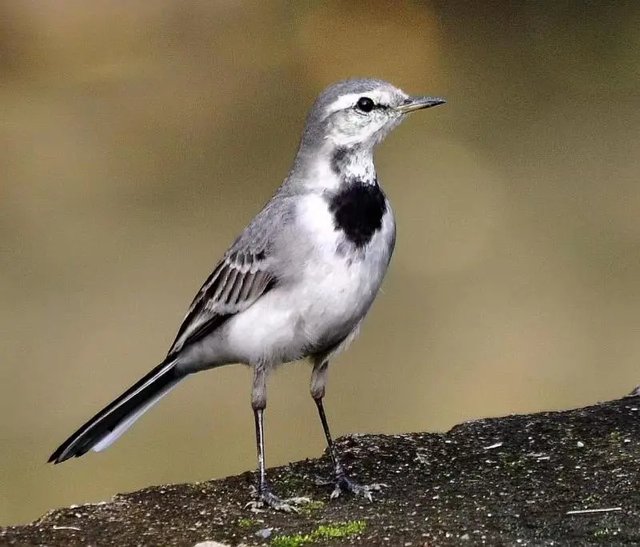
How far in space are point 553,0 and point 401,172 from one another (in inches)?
64.0

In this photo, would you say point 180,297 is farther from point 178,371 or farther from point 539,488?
point 539,488

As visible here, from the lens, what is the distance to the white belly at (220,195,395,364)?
4.02 m

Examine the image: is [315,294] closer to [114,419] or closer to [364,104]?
[364,104]

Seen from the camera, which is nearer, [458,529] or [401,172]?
[458,529]

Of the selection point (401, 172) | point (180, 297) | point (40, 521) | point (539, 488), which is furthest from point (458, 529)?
point (401, 172)

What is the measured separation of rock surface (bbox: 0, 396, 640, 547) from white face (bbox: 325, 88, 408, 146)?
3.84 ft

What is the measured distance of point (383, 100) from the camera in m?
4.27

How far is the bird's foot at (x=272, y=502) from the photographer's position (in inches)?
154

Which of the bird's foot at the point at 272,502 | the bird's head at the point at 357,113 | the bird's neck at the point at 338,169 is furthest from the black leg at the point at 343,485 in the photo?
the bird's head at the point at 357,113

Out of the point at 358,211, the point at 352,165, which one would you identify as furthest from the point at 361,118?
the point at 358,211

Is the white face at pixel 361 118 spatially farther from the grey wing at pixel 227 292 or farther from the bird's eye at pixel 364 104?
the grey wing at pixel 227 292

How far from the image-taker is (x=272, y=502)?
12.9 feet

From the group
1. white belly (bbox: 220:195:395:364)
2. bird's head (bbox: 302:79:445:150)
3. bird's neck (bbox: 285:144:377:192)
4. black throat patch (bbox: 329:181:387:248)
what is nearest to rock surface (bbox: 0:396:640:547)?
white belly (bbox: 220:195:395:364)

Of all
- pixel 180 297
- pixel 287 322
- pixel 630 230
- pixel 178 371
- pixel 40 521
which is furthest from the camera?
pixel 630 230
